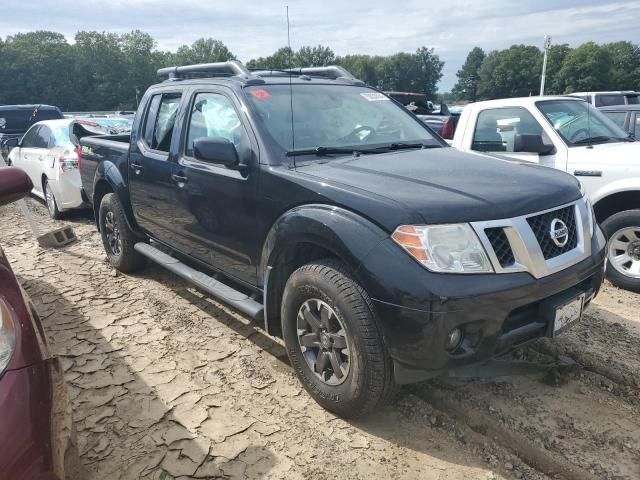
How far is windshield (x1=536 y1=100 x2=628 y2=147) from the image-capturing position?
5082 mm

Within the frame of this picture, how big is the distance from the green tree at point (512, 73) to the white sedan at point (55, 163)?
254 feet

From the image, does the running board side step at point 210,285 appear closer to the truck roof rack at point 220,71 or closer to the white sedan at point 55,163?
the truck roof rack at point 220,71

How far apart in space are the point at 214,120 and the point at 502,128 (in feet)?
10.8

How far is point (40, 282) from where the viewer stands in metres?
5.07

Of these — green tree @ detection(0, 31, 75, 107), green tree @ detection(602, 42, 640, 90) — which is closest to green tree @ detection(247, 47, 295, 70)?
green tree @ detection(0, 31, 75, 107)

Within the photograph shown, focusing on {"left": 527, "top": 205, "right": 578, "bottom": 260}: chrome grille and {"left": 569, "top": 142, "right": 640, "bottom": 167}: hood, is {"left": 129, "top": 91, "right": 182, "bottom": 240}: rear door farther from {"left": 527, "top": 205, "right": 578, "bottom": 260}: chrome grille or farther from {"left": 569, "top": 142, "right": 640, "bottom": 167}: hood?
{"left": 569, "top": 142, "right": 640, "bottom": 167}: hood

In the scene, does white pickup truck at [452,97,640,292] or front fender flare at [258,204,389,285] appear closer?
front fender flare at [258,204,389,285]

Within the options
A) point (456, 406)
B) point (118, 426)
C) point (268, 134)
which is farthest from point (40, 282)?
point (456, 406)

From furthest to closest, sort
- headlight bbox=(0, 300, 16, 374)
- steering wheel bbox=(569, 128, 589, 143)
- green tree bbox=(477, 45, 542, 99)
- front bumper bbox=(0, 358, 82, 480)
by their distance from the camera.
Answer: green tree bbox=(477, 45, 542, 99) < steering wheel bbox=(569, 128, 589, 143) < headlight bbox=(0, 300, 16, 374) < front bumper bbox=(0, 358, 82, 480)

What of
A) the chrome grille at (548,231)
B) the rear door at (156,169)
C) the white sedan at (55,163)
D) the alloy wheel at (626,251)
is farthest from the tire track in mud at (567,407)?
the white sedan at (55,163)

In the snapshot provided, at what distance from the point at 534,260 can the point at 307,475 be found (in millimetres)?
1509

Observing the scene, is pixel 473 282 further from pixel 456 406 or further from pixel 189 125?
pixel 189 125

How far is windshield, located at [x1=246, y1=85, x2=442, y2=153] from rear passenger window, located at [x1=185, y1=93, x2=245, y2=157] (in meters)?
0.20

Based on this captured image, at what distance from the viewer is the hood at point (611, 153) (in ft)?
15.1
